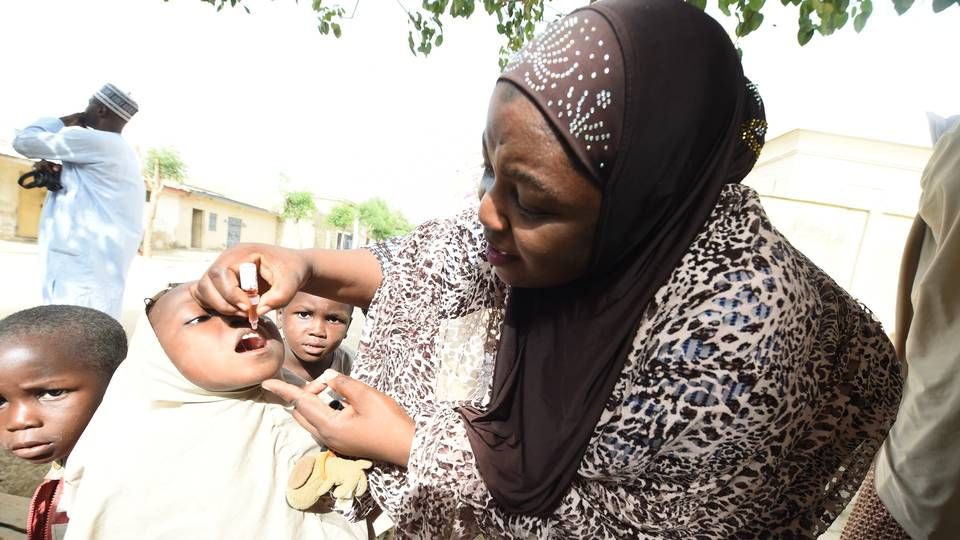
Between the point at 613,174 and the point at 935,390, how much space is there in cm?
144

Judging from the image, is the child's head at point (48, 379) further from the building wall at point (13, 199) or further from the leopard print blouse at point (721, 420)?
the building wall at point (13, 199)

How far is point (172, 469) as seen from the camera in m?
1.34

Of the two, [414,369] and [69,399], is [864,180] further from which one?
[69,399]

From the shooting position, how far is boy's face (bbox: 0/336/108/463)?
158cm

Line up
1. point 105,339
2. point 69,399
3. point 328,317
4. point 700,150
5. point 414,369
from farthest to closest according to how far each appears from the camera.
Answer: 1. point 328,317
2. point 105,339
3. point 69,399
4. point 414,369
5. point 700,150

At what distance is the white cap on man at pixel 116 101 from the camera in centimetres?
328

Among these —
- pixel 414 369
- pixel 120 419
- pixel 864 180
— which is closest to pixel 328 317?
pixel 120 419

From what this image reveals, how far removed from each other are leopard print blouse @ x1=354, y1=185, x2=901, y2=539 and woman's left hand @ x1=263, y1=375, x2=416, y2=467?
0.05 meters

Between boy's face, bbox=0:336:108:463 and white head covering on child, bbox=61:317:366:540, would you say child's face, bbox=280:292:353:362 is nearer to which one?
boy's face, bbox=0:336:108:463

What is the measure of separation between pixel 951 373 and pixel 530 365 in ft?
4.46

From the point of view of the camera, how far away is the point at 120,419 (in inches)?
53.4

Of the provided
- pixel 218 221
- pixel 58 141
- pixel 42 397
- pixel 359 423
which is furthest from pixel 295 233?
pixel 359 423

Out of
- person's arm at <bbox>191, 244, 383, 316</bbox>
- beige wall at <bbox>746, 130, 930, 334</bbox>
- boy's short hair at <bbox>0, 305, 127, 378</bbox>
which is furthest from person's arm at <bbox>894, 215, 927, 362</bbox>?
beige wall at <bbox>746, 130, 930, 334</bbox>

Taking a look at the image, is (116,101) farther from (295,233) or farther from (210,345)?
(295,233)
